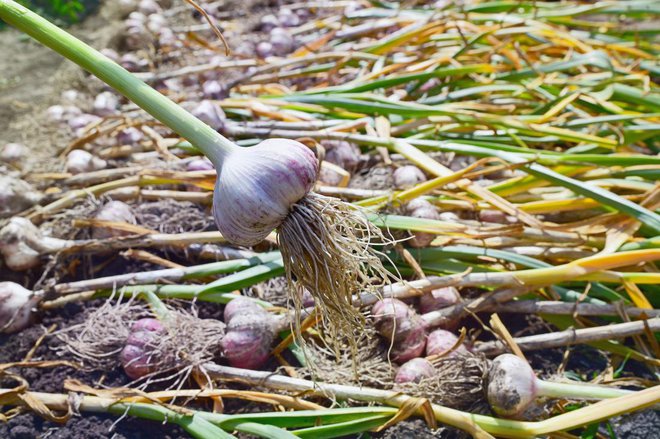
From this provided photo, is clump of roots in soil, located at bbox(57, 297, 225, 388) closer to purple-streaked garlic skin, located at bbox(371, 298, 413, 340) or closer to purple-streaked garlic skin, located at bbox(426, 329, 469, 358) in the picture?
purple-streaked garlic skin, located at bbox(371, 298, 413, 340)

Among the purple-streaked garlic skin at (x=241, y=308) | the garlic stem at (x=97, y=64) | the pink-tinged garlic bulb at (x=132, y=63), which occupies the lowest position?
→ the purple-streaked garlic skin at (x=241, y=308)

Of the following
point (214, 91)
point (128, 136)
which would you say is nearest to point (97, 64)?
point (128, 136)

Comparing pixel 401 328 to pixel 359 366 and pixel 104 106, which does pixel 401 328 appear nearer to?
pixel 359 366

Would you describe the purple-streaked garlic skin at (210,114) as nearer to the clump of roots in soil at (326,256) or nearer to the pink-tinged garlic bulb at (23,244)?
→ the pink-tinged garlic bulb at (23,244)

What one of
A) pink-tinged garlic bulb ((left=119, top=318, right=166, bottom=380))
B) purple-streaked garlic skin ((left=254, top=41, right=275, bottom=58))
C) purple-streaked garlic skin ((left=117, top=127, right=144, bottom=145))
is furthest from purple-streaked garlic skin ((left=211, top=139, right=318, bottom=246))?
purple-streaked garlic skin ((left=254, top=41, right=275, bottom=58))

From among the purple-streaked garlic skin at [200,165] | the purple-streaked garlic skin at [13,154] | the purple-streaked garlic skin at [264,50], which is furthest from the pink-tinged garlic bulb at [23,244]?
Result: the purple-streaked garlic skin at [264,50]

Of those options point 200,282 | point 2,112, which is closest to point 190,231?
point 200,282
